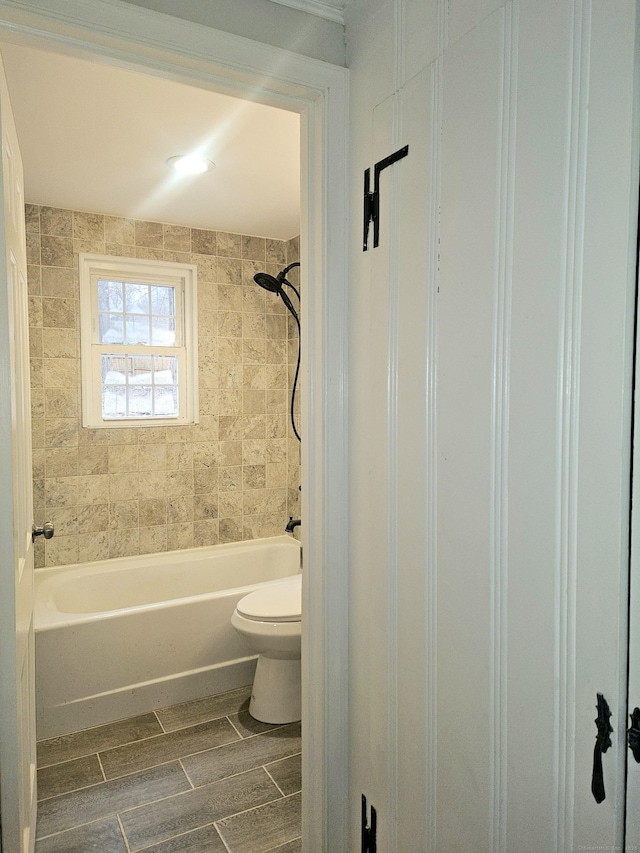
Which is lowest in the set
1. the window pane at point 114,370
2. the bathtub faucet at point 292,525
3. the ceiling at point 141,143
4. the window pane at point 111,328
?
the bathtub faucet at point 292,525

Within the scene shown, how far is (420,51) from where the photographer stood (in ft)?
4.13

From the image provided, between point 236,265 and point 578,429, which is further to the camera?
point 236,265

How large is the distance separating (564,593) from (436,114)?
949 millimetres

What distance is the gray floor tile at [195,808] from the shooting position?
2016 millimetres

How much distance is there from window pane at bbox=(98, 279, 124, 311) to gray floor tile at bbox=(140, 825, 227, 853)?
106 inches

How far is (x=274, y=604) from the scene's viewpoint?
276 cm

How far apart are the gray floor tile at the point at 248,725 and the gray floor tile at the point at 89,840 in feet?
2.34

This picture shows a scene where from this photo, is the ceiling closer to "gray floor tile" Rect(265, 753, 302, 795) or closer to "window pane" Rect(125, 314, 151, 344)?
"window pane" Rect(125, 314, 151, 344)

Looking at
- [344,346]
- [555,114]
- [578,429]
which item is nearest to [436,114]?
[555,114]

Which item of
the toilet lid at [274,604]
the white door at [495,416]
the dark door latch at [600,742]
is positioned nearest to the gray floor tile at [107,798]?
the toilet lid at [274,604]

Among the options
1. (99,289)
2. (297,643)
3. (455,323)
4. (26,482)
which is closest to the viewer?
(455,323)

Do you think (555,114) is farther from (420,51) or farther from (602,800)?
(602,800)

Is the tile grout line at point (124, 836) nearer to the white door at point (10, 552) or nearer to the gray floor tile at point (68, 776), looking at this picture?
the gray floor tile at point (68, 776)

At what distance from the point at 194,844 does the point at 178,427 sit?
2.27 m
